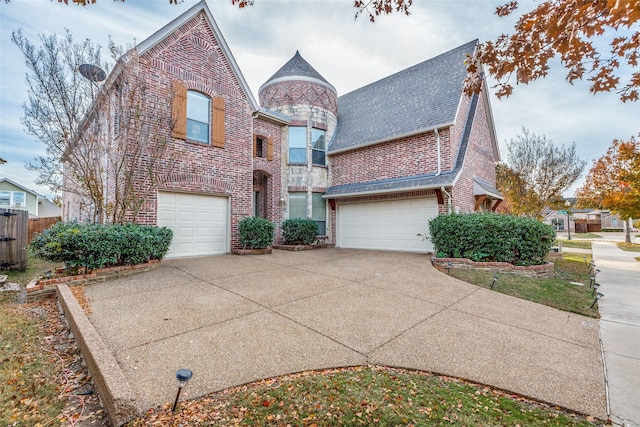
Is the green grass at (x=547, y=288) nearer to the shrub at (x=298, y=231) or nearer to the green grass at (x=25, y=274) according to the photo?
the shrub at (x=298, y=231)

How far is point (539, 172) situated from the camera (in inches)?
565

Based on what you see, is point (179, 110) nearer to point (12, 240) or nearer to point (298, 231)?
point (12, 240)

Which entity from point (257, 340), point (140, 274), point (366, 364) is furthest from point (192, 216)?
point (366, 364)

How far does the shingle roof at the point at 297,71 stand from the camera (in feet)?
42.7

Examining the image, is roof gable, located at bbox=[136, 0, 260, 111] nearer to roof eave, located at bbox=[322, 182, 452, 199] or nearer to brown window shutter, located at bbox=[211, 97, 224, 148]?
brown window shutter, located at bbox=[211, 97, 224, 148]

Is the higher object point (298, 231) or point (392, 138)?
point (392, 138)

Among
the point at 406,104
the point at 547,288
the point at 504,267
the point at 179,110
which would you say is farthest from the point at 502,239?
the point at 179,110

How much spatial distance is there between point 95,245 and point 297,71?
1084 centimetres

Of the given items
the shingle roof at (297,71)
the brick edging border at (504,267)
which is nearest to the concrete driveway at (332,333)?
the brick edging border at (504,267)

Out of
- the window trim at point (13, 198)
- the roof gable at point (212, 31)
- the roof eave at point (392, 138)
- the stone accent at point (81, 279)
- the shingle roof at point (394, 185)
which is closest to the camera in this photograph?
the stone accent at point (81, 279)

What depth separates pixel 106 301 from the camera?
15.0 feet

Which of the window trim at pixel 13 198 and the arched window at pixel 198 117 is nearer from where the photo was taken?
the arched window at pixel 198 117

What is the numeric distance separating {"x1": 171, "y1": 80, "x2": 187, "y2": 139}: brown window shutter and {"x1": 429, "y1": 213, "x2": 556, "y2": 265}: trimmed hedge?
860 cm

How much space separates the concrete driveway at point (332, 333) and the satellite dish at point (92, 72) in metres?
4.84
